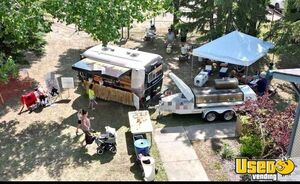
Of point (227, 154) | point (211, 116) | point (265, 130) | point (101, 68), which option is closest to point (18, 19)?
point (101, 68)

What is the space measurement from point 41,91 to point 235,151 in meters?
10.5

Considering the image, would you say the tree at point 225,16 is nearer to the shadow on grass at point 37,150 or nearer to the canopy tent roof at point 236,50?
the canopy tent roof at point 236,50

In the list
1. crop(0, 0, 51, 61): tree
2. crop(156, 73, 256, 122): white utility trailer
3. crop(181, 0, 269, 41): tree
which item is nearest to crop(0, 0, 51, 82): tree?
crop(0, 0, 51, 61): tree

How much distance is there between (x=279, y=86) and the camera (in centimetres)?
2197

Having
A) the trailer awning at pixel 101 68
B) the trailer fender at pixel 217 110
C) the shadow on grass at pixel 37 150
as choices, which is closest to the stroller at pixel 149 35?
the trailer awning at pixel 101 68

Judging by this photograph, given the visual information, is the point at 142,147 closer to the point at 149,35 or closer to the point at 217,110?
the point at 217,110

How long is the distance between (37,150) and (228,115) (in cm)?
919

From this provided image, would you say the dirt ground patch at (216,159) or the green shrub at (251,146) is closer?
the dirt ground patch at (216,159)

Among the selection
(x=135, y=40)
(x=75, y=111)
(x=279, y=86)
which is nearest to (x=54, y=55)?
(x=135, y=40)

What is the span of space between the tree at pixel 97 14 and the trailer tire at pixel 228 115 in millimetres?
6487

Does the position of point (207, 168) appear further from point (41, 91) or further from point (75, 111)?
point (41, 91)

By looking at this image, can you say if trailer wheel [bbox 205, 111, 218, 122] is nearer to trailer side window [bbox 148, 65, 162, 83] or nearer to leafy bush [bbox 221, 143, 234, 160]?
leafy bush [bbox 221, 143, 234, 160]

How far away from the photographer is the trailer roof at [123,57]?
19.1 meters

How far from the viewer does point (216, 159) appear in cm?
1557
